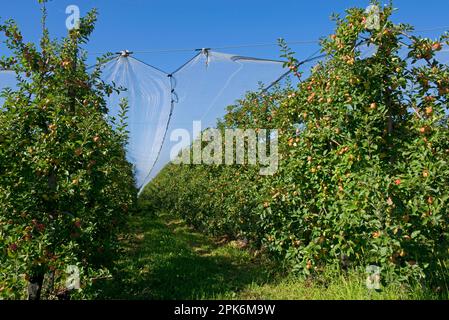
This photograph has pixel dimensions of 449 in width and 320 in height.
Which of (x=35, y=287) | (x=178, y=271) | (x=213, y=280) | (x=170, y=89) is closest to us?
(x=35, y=287)

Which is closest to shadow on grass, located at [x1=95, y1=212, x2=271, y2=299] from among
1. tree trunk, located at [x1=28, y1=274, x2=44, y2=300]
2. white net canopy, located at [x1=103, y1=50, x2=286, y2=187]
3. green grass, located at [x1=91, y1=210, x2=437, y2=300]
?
green grass, located at [x1=91, y1=210, x2=437, y2=300]

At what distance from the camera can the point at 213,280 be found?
505cm

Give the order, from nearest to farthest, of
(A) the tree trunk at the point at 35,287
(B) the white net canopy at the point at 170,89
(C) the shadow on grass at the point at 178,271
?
1. (A) the tree trunk at the point at 35,287
2. (C) the shadow on grass at the point at 178,271
3. (B) the white net canopy at the point at 170,89

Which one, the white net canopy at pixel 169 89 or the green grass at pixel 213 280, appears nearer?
the green grass at pixel 213 280

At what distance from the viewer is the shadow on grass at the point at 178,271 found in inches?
175

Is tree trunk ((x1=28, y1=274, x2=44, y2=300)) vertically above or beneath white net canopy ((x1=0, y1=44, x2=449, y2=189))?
beneath

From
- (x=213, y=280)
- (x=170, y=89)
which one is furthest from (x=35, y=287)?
(x=170, y=89)

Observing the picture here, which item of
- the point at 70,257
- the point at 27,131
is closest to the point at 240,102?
the point at 27,131

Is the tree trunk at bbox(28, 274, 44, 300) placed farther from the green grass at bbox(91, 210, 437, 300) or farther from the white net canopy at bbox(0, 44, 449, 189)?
the white net canopy at bbox(0, 44, 449, 189)

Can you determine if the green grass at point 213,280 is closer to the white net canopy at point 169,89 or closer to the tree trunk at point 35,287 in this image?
the tree trunk at point 35,287

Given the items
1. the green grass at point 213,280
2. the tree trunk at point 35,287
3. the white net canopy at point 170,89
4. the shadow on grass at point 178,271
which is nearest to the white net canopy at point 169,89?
the white net canopy at point 170,89

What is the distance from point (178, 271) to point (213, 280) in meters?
0.70

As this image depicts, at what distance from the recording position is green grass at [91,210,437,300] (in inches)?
139

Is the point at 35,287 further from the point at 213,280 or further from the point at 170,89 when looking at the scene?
the point at 170,89
